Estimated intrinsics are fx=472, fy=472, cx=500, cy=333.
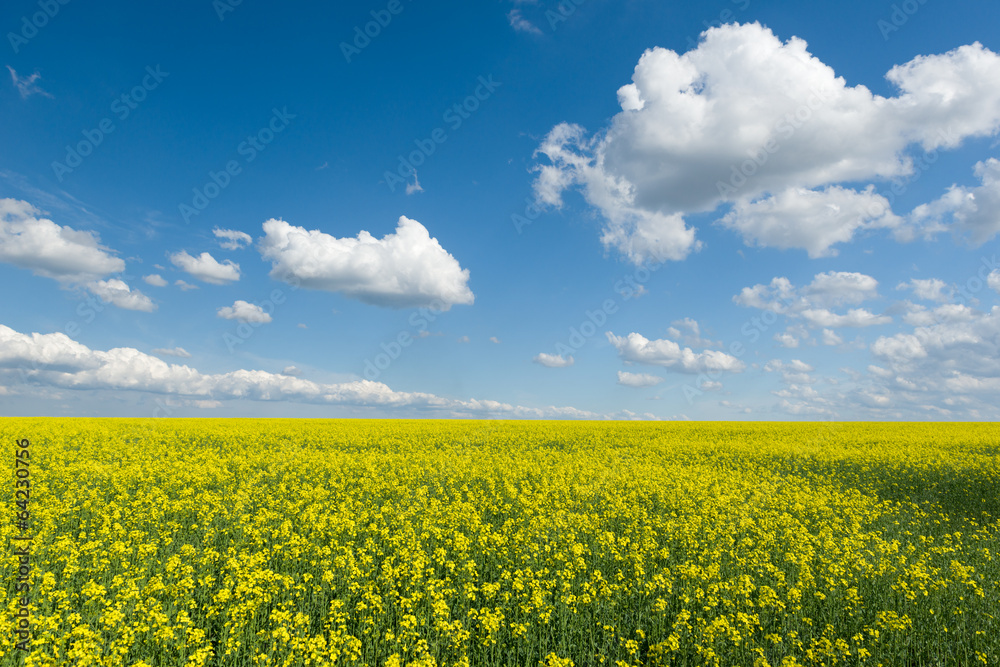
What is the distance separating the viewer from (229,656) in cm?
670

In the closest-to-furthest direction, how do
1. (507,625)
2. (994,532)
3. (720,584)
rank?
(507,625) → (720,584) → (994,532)

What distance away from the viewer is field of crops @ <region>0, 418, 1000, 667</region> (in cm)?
668

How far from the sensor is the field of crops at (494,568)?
6684 millimetres

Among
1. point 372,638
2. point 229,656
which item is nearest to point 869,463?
point 372,638

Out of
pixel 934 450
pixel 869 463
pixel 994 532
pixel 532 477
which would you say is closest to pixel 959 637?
pixel 994 532

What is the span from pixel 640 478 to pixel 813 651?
11045 mm

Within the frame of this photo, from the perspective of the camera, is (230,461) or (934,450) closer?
(230,461)

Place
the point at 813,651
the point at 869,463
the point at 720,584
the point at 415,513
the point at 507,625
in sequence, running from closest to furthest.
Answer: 1. the point at 813,651
2. the point at 507,625
3. the point at 720,584
4. the point at 415,513
5. the point at 869,463

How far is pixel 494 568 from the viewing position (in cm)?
946

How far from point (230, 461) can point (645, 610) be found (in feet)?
58.0

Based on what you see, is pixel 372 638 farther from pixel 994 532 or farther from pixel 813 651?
pixel 994 532

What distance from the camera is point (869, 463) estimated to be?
23.3m

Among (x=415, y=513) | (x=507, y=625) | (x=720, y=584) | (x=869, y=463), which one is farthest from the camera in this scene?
(x=869, y=463)

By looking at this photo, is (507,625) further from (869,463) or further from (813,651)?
(869,463)
